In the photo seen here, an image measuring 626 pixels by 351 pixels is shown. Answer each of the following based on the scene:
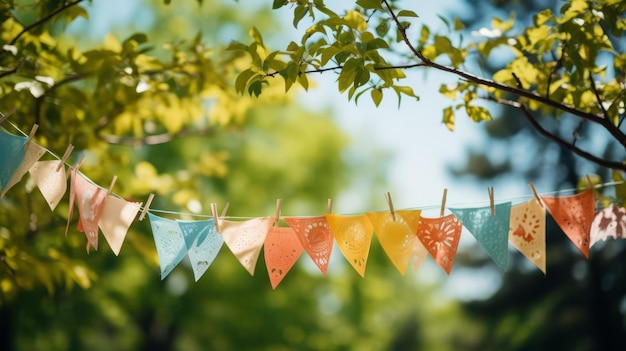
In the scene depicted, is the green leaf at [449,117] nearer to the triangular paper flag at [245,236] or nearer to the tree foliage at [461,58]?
the tree foliage at [461,58]

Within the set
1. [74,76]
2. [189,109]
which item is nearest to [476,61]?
[189,109]

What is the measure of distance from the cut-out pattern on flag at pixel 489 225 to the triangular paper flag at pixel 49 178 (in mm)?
1433

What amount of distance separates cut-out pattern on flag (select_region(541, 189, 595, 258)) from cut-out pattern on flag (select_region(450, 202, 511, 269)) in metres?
0.20

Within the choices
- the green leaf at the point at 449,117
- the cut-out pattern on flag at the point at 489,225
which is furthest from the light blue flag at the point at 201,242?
the green leaf at the point at 449,117

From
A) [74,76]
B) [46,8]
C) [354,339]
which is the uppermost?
[46,8]

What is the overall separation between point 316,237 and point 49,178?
3.31ft

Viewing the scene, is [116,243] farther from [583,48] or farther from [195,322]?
[195,322]

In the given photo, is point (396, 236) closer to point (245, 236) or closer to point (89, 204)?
point (245, 236)

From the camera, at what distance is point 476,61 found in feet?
8.94

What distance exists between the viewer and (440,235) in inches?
88.4

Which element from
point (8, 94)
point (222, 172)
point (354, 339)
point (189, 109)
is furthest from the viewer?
point (354, 339)

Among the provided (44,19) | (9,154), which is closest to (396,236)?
(9,154)

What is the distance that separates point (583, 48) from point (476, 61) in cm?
64

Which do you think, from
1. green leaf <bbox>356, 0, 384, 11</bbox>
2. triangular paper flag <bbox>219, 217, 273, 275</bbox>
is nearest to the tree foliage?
green leaf <bbox>356, 0, 384, 11</bbox>
